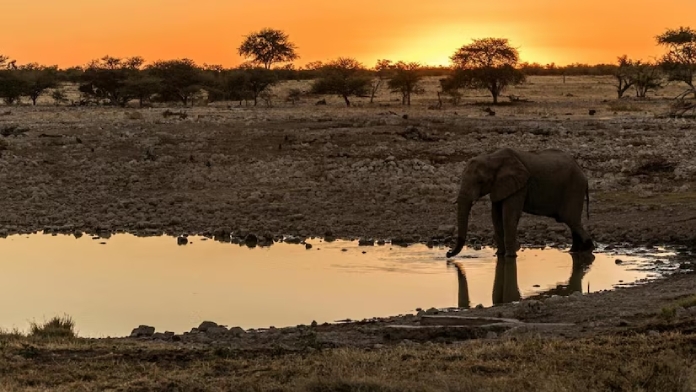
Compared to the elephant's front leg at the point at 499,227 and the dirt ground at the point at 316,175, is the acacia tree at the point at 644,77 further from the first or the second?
the elephant's front leg at the point at 499,227

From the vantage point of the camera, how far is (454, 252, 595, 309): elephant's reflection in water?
14383mm

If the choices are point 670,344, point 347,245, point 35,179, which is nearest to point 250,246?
point 347,245

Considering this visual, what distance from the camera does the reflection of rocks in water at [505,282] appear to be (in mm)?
14383

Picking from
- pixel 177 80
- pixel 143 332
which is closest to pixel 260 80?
pixel 177 80

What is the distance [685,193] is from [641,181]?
1800mm

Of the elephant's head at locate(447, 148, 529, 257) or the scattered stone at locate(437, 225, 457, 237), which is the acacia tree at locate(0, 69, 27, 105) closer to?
the scattered stone at locate(437, 225, 457, 237)

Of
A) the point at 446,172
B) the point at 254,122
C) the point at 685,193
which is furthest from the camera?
the point at 254,122

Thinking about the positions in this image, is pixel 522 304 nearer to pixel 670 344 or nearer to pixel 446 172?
pixel 670 344

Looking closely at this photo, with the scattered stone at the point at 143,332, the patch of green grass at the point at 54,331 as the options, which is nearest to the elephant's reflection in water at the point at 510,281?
the scattered stone at the point at 143,332

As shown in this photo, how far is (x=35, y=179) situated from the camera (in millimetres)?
24719

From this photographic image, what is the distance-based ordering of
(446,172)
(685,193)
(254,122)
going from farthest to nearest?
(254,122) → (446,172) → (685,193)

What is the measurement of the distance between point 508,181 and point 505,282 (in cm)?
254

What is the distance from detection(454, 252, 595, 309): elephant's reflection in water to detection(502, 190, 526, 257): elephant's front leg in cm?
18

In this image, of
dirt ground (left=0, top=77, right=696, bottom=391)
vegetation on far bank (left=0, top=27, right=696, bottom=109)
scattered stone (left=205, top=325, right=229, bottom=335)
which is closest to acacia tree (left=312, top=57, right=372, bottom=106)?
vegetation on far bank (left=0, top=27, right=696, bottom=109)
